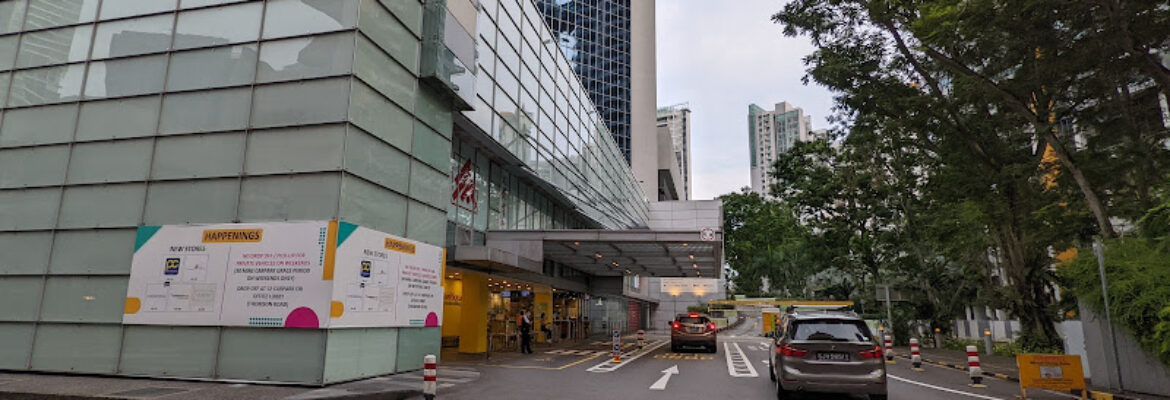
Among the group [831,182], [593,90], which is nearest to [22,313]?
[831,182]

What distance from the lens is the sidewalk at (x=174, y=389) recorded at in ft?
30.5

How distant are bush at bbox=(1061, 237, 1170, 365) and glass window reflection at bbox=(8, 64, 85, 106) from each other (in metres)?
22.7

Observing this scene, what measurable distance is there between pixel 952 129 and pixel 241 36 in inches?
789

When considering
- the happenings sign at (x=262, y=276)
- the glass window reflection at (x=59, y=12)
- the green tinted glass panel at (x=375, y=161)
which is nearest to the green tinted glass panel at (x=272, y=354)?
the happenings sign at (x=262, y=276)

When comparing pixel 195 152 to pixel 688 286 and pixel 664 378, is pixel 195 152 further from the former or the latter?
pixel 688 286

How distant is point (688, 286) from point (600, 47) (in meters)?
33.0

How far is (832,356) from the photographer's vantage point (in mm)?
9836

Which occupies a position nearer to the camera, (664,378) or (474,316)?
(664,378)

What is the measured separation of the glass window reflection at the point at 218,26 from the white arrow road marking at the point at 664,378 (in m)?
11.2

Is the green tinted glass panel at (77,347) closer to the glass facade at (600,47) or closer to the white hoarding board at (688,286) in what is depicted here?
the white hoarding board at (688,286)

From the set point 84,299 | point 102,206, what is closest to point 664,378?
point 84,299

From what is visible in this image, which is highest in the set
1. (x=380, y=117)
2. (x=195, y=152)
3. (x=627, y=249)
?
(x=380, y=117)

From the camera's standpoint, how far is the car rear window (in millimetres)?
10023

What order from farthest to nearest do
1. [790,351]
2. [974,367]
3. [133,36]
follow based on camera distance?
[133,36]
[974,367]
[790,351]
